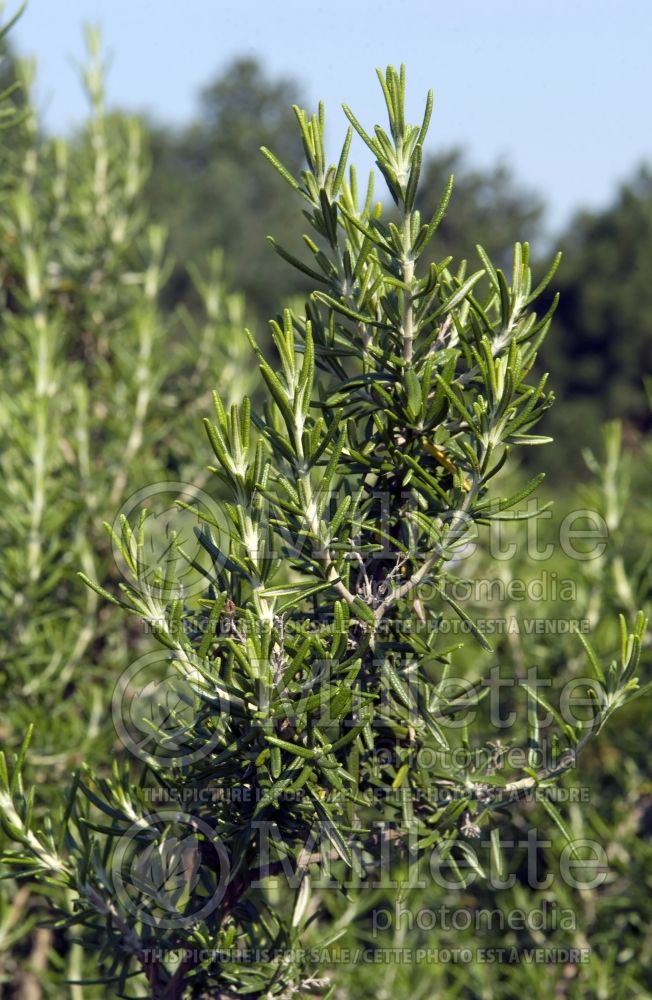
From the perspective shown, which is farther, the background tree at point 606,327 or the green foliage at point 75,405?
the background tree at point 606,327

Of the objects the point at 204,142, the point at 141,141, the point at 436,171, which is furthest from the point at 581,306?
the point at 204,142

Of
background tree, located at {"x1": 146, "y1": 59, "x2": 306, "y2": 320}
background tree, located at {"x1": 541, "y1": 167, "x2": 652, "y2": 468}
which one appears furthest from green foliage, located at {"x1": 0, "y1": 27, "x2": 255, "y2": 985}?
background tree, located at {"x1": 541, "y1": 167, "x2": 652, "y2": 468}

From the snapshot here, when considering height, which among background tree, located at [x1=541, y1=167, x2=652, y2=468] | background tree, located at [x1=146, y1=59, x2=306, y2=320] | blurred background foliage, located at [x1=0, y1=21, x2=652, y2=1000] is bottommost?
blurred background foliage, located at [x1=0, y1=21, x2=652, y2=1000]

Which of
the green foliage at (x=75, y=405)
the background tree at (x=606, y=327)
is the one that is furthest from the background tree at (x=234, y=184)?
the green foliage at (x=75, y=405)

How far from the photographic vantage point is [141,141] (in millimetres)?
4164

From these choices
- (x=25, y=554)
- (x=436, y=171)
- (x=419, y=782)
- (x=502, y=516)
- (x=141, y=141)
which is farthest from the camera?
(x=436, y=171)

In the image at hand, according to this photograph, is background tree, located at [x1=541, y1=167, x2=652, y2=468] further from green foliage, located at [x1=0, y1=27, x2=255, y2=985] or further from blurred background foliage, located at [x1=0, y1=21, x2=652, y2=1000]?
green foliage, located at [x1=0, y1=27, x2=255, y2=985]

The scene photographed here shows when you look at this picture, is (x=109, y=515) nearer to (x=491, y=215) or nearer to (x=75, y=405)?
(x=75, y=405)

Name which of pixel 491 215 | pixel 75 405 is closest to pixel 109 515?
pixel 75 405

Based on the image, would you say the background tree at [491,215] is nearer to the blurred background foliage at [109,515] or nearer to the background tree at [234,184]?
the background tree at [234,184]

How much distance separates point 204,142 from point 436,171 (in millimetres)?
28993

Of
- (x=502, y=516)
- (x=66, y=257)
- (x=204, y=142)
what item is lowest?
(x=502, y=516)

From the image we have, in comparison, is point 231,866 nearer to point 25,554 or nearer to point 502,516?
point 502,516

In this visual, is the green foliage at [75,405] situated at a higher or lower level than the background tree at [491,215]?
lower
